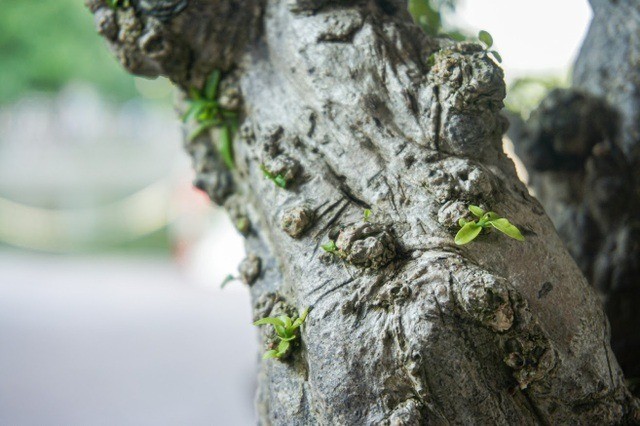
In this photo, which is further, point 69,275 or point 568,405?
point 69,275

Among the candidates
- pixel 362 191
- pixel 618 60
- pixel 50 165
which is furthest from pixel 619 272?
pixel 50 165

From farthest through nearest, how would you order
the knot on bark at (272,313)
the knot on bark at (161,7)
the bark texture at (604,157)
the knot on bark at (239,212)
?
the bark texture at (604,157)
the knot on bark at (239,212)
the knot on bark at (161,7)
the knot on bark at (272,313)

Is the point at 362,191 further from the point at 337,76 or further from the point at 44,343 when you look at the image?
the point at 44,343

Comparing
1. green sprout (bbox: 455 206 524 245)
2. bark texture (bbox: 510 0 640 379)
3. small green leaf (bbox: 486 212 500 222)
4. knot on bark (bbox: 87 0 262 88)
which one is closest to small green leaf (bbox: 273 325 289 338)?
green sprout (bbox: 455 206 524 245)

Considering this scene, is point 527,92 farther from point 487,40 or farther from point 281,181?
point 281,181

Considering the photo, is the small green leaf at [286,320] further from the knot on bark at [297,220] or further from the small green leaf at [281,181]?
the small green leaf at [281,181]

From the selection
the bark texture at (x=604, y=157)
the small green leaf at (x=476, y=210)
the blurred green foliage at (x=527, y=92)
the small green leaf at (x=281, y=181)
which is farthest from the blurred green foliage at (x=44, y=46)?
the small green leaf at (x=476, y=210)
